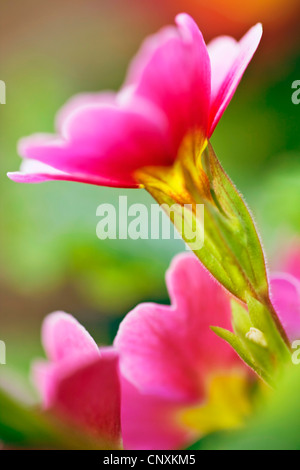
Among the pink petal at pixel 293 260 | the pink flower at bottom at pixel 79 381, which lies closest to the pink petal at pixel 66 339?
the pink flower at bottom at pixel 79 381

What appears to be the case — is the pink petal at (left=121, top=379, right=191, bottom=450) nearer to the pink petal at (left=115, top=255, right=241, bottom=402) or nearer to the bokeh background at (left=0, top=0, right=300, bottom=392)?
the pink petal at (left=115, top=255, right=241, bottom=402)

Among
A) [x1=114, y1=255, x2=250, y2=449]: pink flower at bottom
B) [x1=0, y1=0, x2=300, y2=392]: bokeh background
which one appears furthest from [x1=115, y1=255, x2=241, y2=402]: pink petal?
[x1=0, y1=0, x2=300, y2=392]: bokeh background

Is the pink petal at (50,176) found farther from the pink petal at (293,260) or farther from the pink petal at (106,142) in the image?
the pink petal at (293,260)

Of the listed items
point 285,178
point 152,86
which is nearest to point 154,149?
point 152,86

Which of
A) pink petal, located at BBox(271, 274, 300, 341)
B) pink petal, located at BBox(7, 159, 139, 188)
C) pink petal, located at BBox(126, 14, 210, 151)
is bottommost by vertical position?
pink petal, located at BBox(271, 274, 300, 341)

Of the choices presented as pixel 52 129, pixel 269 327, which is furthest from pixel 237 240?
pixel 52 129

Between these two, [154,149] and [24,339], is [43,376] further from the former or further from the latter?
[24,339]
